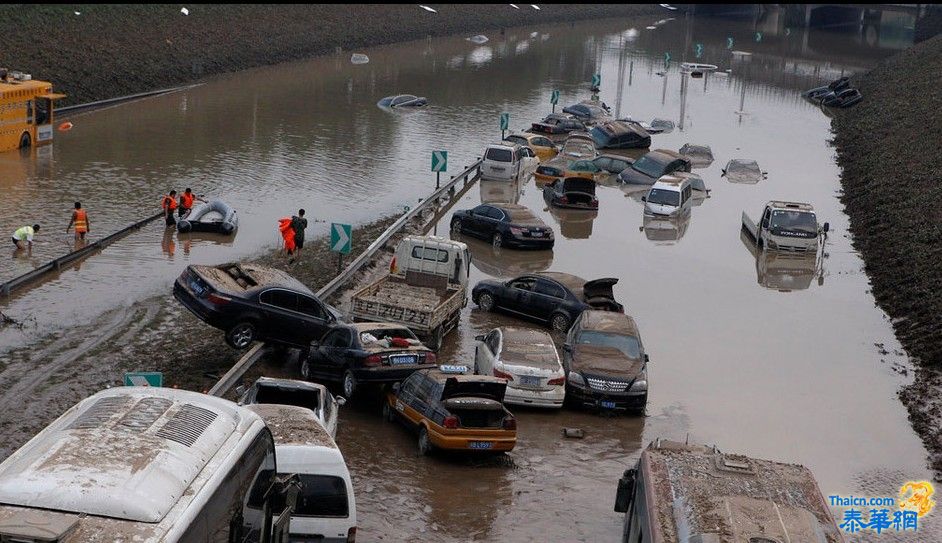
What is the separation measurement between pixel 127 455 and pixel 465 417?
10.8 meters

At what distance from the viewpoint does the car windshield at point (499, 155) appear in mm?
49188

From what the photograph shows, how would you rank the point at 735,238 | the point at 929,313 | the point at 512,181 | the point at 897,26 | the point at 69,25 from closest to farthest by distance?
the point at 929,313 < the point at 735,238 < the point at 512,181 < the point at 69,25 < the point at 897,26

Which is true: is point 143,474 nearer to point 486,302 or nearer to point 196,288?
point 196,288

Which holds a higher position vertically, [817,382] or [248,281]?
[248,281]

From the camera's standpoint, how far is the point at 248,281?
25.5 metres

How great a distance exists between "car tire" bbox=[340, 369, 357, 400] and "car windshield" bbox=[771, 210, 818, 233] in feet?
68.3

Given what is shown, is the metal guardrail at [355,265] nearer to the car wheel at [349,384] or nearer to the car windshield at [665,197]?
the car wheel at [349,384]

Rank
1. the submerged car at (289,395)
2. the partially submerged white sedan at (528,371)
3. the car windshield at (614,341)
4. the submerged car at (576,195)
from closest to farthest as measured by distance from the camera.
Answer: the submerged car at (289,395) → the partially submerged white sedan at (528,371) → the car windshield at (614,341) → the submerged car at (576,195)

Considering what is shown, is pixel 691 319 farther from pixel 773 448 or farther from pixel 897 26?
pixel 897 26

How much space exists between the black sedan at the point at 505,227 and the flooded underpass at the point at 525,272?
0.43 meters

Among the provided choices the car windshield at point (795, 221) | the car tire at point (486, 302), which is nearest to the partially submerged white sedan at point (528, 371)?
the car tire at point (486, 302)

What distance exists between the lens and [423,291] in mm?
28484

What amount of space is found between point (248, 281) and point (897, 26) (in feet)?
527

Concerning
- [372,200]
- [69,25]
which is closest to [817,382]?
[372,200]
